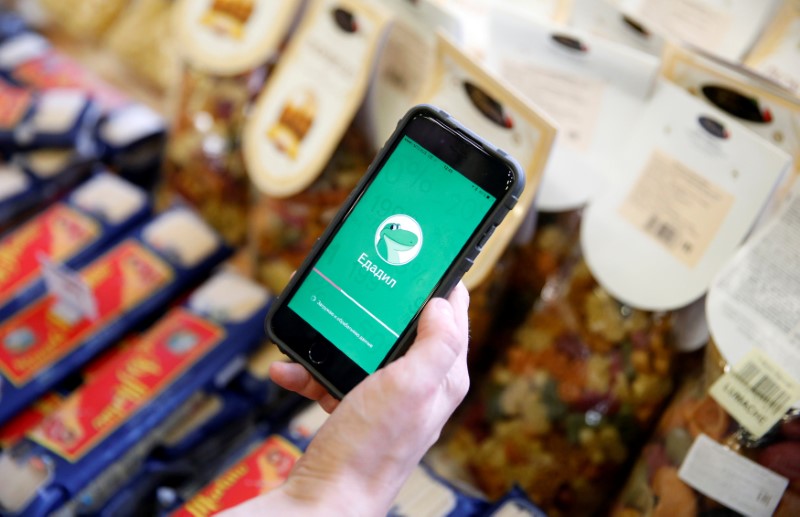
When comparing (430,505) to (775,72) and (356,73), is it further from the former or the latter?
(775,72)

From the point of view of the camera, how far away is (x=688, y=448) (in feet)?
2.75

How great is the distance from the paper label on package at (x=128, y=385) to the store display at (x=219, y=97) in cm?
29

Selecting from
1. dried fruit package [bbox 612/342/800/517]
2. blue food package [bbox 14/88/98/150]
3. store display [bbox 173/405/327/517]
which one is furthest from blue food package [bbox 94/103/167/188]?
dried fruit package [bbox 612/342/800/517]

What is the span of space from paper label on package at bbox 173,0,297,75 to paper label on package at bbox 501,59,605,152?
16.0 inches

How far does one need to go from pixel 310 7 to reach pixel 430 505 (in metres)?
0.82

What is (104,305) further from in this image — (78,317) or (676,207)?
(676,207)

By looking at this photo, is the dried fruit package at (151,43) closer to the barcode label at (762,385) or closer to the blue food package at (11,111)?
the blue food package at (11,111)

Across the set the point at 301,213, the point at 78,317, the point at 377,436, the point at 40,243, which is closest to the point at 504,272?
the point at 301,213

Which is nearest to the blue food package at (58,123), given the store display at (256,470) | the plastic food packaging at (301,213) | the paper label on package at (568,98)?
the plastic food packaging at (301,213)

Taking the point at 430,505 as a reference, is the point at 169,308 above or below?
below

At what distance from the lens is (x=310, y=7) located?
1.21 m

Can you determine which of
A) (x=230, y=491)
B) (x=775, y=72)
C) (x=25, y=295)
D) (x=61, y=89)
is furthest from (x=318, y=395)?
(x=61, y=89)

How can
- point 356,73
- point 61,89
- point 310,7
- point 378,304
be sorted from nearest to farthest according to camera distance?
point 378,304
point 356,73
point 310,7
point 61,89

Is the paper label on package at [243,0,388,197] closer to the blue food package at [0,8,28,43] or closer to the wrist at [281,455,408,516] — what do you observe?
the wrist at [281,455,408,516]
